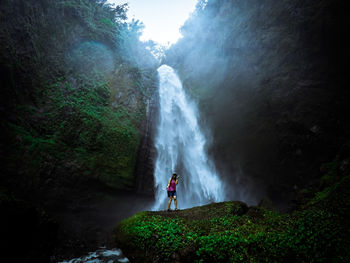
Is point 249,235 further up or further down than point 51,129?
further down

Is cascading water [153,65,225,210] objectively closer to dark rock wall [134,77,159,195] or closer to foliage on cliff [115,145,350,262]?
dark rock wall [134,77,159,195]

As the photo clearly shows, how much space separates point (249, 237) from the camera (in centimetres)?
396

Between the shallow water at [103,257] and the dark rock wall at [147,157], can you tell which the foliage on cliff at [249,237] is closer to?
the shallow water at [103,257]

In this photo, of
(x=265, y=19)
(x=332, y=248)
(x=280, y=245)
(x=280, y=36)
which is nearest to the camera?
(x=332, y=248)

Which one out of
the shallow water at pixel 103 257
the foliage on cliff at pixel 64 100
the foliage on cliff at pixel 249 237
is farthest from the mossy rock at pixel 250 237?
the foliage on cliff at pixel 64 100

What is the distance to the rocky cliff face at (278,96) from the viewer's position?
1028cm

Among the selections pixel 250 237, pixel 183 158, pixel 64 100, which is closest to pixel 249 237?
pixel 250 237

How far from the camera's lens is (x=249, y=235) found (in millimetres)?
4031

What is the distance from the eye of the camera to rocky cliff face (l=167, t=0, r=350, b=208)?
10.3m

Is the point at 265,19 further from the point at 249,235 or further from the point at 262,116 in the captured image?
the point at 249,235

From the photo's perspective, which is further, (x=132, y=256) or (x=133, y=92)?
(x=133, y=92)

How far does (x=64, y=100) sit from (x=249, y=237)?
10485mm

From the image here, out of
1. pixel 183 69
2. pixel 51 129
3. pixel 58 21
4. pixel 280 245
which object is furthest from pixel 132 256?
pixel 183 69

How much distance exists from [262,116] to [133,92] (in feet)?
32.0
